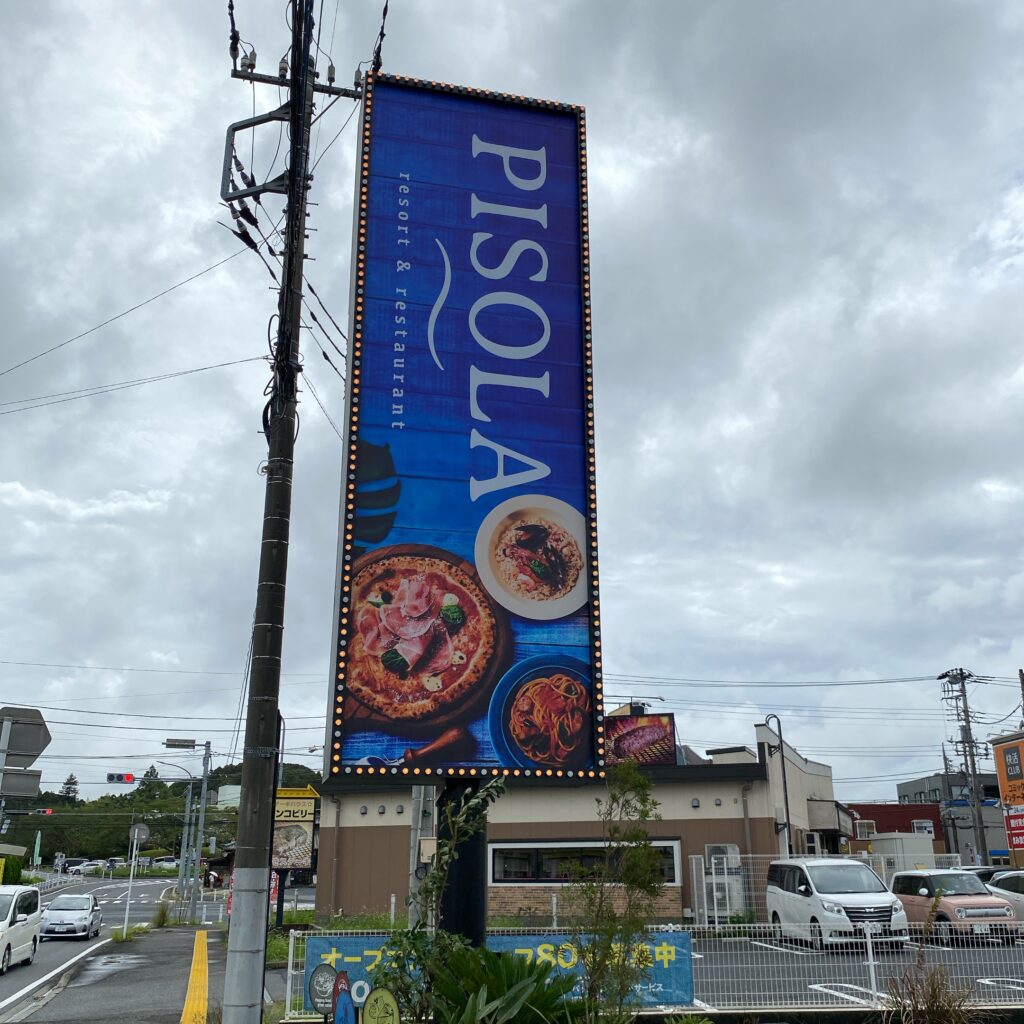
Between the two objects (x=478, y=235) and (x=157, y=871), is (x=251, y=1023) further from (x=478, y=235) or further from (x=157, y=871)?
(x=157, y=871)

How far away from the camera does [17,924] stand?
23.0 meters

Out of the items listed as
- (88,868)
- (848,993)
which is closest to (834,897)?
(848,993)

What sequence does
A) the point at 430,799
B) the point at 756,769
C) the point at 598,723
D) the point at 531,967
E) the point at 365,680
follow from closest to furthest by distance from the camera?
1. the point at 531,967
2. the point at 365,680
3. the point at 598,723
4. the point at 430,799
5. the point at 756,769

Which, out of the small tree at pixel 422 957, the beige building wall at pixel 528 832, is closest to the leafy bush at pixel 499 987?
the small tree at pixel 422 957

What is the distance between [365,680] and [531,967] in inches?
148

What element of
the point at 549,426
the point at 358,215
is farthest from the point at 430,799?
the point at 358,215

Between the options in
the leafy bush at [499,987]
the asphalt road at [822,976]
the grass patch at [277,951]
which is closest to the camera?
the leafy bush at [499,987]

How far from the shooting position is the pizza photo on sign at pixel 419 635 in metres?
11.4

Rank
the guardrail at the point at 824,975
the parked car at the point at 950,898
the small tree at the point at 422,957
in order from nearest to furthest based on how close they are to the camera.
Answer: the small tree at the point at 422,957 < the guardrail at the point at 824,975 < the parked car at the point at 950,898

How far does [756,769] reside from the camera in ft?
95.8

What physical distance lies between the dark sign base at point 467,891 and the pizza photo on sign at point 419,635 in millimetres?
1204

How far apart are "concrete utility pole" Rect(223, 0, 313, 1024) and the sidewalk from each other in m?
4.72

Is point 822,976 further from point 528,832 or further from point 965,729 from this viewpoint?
point 965,729

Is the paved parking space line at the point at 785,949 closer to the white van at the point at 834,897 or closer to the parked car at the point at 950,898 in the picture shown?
the white van at the point at 834,897
